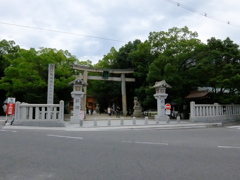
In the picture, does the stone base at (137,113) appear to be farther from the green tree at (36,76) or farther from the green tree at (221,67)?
the green tree at (221,67)

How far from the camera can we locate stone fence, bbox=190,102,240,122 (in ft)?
72.5

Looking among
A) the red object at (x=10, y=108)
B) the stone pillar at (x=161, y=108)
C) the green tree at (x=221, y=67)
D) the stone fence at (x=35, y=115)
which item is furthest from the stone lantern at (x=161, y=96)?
the red object at (x=10, y=108)

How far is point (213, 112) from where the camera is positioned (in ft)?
76.8

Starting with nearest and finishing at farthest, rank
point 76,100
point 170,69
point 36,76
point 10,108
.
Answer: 1. point 10,108
2. point 76,100
3. point 170,69
4. point 36,76

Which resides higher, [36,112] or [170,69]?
[170,69]

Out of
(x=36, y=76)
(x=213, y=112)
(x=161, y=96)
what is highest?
(x=36, y=76)

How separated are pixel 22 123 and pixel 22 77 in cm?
1202

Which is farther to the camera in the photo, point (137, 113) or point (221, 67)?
point (137, 113)

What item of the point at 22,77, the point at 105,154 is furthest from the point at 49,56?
the point at 105,154

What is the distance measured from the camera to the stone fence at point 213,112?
2209 cm

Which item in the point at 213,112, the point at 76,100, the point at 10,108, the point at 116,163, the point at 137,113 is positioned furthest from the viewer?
the point at 137,113

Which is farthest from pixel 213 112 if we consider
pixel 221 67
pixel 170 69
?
pixel 170 69

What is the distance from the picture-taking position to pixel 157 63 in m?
26.7

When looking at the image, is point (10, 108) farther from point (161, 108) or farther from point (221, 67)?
point (221, 67)
